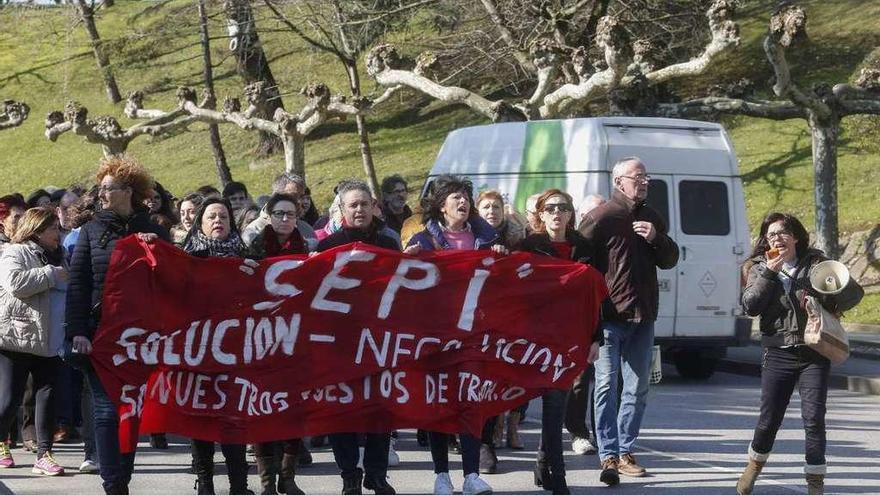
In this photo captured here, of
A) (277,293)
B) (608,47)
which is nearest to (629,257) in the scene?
(277,293)

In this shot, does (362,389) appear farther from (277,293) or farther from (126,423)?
(126,423)

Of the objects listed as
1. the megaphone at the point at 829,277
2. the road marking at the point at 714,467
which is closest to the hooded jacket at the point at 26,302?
the road marking at the point at 714,467

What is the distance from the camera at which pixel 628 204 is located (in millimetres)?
9102

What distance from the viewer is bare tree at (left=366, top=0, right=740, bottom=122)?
18797 mm

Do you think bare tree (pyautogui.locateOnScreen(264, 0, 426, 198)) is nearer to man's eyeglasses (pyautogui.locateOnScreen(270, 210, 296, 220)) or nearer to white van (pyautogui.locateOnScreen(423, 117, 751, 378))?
white van (pyautogui.locateOnScreen(423, 117, 751, 378))

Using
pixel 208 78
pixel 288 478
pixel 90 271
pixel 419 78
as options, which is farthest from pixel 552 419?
pixel 208 78

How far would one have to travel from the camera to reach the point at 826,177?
19328 millimetres

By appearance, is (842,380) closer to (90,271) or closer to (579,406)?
(579,406)

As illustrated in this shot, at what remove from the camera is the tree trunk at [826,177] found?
1922 centimetres

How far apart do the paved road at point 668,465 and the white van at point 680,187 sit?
6.50ft

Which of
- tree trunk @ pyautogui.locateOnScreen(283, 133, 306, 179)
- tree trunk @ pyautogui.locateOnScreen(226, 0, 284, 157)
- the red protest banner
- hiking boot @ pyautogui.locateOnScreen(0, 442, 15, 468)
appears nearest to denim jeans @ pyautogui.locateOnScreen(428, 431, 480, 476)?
the red protest banner

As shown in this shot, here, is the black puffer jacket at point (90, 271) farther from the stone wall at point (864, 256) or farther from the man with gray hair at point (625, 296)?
the stone wall at point (864, 256)

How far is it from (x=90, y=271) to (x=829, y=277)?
3908 mm

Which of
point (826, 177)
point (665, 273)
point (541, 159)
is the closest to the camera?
point (665, 273)
